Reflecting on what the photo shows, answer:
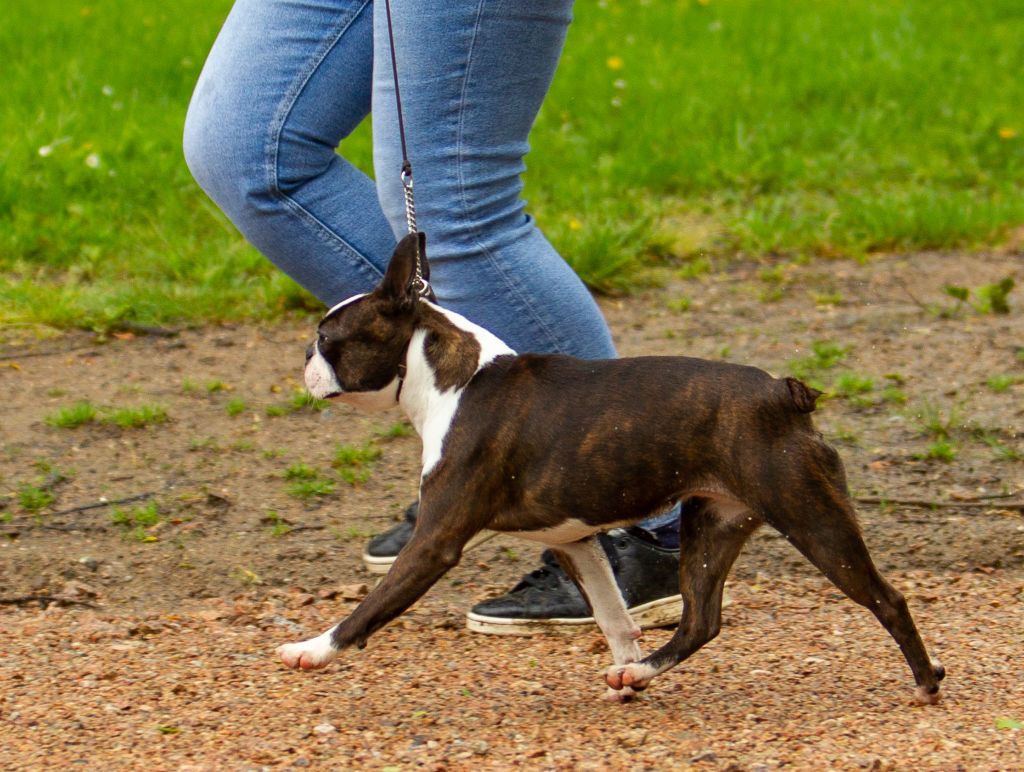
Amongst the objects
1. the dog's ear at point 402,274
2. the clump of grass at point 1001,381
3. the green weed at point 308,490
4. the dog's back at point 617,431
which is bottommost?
the green weed at point 308,490

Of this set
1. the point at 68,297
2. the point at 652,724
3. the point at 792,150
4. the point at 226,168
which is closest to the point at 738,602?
the point at 652,724

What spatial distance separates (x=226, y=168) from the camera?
352 centimetres

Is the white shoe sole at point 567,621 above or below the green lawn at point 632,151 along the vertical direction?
below

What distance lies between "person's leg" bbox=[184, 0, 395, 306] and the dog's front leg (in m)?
0.86

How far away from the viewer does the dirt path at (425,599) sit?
9.44ft

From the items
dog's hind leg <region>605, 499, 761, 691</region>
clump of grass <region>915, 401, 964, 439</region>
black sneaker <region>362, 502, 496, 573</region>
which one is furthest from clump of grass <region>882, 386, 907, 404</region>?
dog's hind leg <region>605, 499, 761, 691</region>

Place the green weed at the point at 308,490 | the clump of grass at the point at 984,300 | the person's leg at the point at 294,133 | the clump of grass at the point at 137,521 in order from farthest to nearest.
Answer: the clump of grass at the point at 984,300 → the green weed at the point at 308,490 → the clump of grass at the point at 137,521 → the person's leg at the point at 294,133

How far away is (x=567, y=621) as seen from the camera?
3.57 metres

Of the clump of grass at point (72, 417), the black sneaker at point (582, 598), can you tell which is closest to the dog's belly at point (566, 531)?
the black sneaker at point (582, 598)

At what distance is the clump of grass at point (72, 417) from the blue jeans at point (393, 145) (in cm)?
144

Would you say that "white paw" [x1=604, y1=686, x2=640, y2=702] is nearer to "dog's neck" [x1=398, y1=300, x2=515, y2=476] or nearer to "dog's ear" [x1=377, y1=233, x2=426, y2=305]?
"dog's neck" [x1=398, y1=300, x2=515, y2=476]

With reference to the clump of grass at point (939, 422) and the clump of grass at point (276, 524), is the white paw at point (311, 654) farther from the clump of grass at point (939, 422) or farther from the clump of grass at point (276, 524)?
the clump of grass at point (939, 422)

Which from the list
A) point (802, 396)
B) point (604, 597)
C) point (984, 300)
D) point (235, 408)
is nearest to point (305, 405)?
point (235, 408)

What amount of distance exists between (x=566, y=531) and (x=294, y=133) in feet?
3.81
